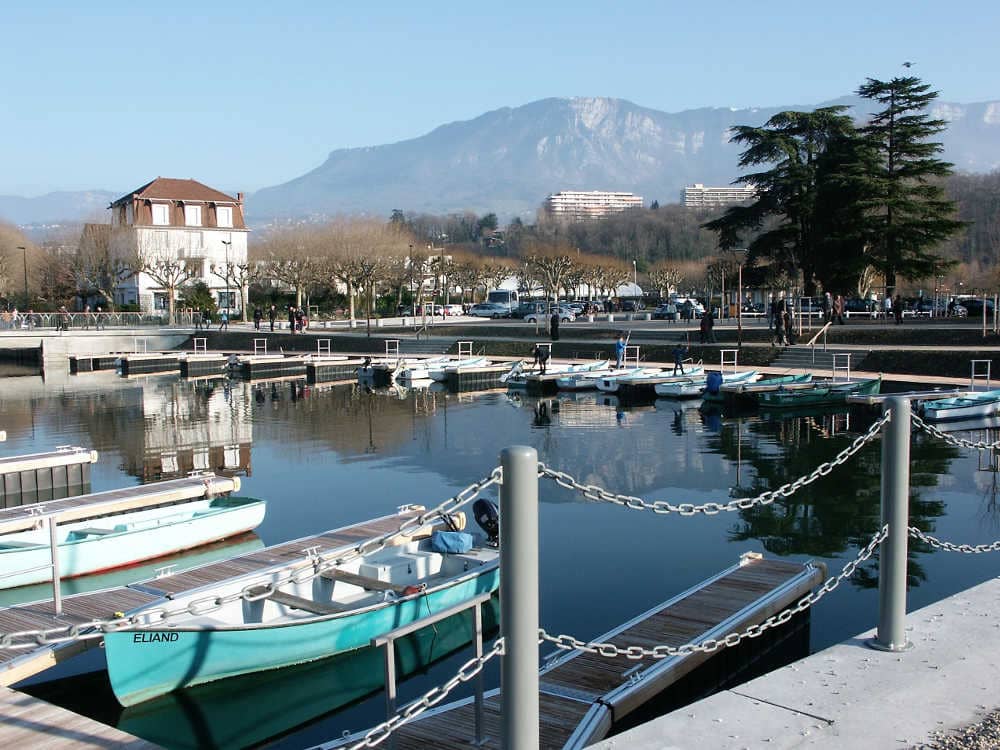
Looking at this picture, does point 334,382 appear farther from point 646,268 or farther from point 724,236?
point 646,268

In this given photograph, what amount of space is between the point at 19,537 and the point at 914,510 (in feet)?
49.2

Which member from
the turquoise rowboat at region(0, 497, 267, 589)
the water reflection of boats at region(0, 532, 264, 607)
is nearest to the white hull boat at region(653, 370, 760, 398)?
the turquoise rowboat at region(0, 497, 267, 589)

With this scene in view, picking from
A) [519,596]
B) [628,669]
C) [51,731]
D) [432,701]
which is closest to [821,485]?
[628,669]

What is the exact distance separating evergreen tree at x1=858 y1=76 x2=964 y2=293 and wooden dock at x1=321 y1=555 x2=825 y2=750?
38379mm

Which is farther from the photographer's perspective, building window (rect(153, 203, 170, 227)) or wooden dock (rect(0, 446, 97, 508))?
building window (rect(153, 203, 170, 227))

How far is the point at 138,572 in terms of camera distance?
14.6 m

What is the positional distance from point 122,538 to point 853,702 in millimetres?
11782

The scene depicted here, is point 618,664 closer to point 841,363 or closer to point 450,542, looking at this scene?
point 450,542

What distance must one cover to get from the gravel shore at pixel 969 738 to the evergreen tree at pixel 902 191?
43601 millimetres

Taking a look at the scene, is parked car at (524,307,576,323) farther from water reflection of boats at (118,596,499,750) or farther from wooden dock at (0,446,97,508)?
water reflection of boats at (118,596,499,750)

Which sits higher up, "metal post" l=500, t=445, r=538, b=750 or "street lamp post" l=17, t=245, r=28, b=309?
"street lamp post" l=17, t=245, r=28, b=309

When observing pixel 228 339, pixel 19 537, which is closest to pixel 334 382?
pixel 228 339

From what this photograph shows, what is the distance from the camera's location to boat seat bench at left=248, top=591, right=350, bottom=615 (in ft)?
34.2

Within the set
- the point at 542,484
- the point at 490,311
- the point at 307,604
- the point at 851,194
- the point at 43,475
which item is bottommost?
the point at 542,484
